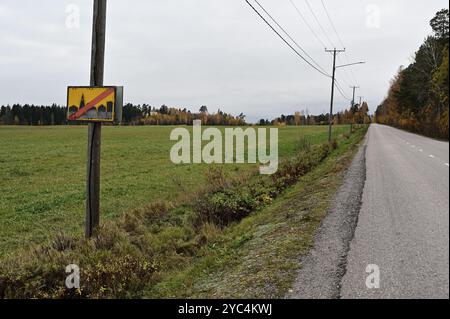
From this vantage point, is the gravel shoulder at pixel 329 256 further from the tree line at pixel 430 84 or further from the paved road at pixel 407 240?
the tree line at pixel 430 84

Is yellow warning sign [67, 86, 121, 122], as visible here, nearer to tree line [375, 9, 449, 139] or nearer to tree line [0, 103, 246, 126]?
tree line [375, 9, 449, 139]

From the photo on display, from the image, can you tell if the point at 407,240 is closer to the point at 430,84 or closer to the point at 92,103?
the point at 430,84

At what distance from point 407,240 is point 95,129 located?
632cm

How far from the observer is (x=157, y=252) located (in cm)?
704

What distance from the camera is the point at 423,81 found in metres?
2.51

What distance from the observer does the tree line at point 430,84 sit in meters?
1.85

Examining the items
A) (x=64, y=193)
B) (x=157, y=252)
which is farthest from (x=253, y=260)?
(x=64, y=193)

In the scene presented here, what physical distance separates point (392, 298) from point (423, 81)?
2052mm

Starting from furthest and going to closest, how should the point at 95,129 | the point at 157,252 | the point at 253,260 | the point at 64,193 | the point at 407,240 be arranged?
1. the point at 64,193
2. the point at 95,129
3. the point at 157,252
4. the point at 253,260
5. the point at 407,240

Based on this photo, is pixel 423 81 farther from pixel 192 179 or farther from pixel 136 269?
pixel 192 179

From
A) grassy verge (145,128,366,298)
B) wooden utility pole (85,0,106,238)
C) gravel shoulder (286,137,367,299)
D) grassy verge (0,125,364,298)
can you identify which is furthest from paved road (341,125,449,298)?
wooden utility pole (85,0,106,238)

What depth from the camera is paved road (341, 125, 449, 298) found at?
2.49m
